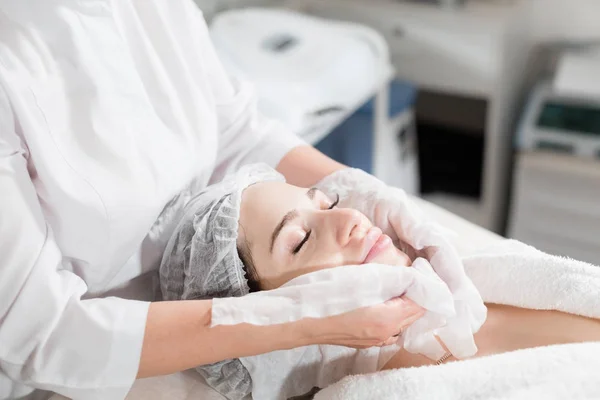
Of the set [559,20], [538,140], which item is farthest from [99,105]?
[559,20]

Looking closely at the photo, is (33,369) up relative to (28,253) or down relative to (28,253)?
down

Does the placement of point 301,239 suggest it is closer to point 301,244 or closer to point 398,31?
point 301,244

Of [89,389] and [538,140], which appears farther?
[538,140]

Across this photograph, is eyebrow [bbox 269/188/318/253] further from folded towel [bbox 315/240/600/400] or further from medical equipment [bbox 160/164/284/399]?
folded towel [bbox 315/240/600/400]

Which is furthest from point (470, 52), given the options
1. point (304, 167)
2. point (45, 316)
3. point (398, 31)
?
point (45, 316)

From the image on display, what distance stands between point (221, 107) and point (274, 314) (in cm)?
45

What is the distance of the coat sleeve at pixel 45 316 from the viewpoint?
2.51 feet

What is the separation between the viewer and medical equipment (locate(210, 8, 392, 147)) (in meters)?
1.55

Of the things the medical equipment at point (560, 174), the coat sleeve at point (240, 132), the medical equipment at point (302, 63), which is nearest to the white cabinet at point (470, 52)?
the medical equipment at point (560, 174)

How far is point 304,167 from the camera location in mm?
1130

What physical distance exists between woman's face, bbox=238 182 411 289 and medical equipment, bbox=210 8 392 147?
564 millimetres

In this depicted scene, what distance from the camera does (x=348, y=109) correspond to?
5.43 ft

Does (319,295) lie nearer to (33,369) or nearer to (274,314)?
(274,314)

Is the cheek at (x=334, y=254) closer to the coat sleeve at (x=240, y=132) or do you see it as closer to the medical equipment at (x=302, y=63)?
the coat sleeve at (x=240, y=132)
